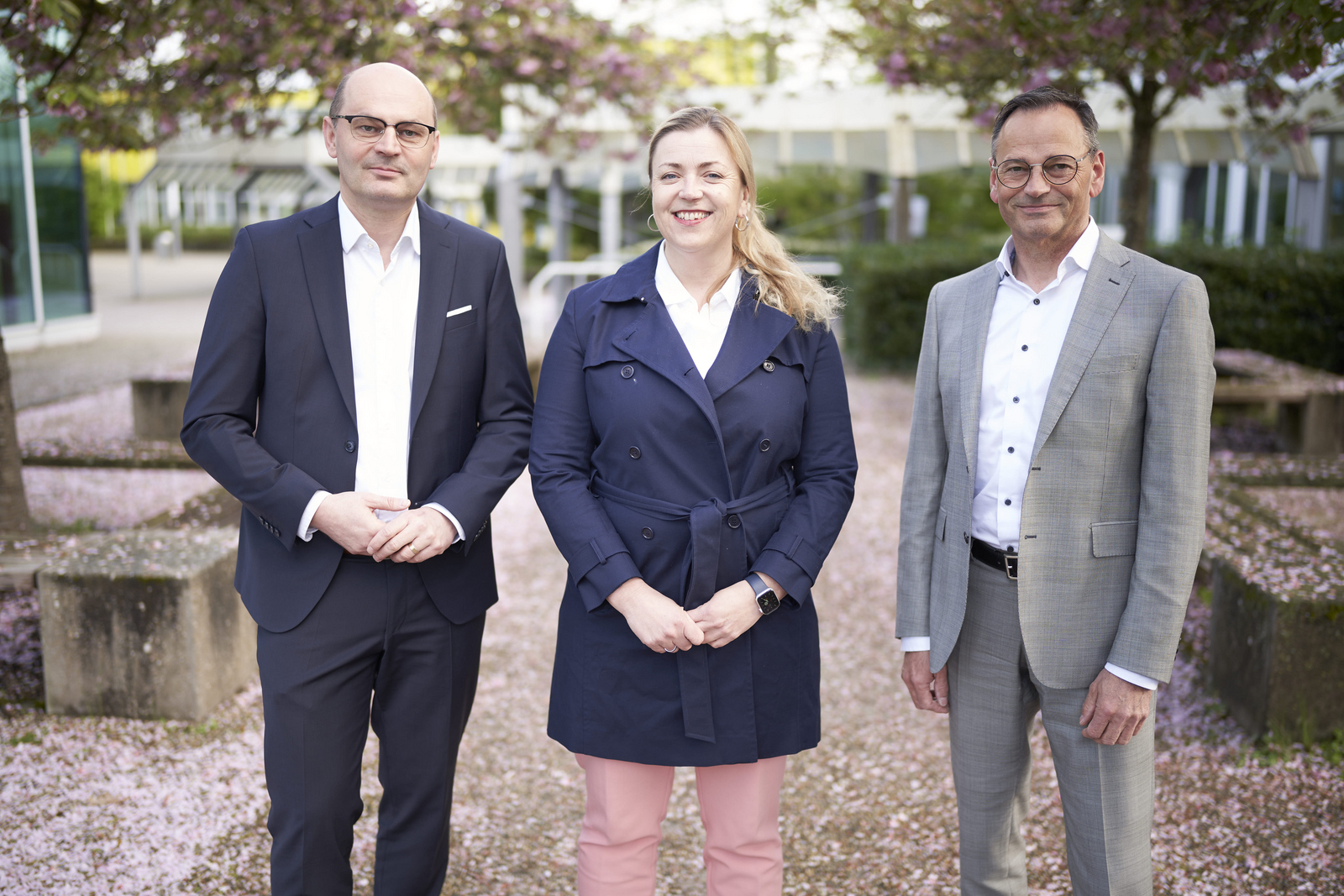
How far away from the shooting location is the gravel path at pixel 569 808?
329 cm

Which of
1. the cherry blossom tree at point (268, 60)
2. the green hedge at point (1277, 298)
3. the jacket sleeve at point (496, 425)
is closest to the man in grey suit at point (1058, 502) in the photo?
the jacket sleeve at point (496, 425)

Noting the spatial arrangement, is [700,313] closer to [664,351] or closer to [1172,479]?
[664,351]

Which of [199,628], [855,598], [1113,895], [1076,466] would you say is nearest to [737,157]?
[1076,466]

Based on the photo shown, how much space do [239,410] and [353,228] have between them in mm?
498

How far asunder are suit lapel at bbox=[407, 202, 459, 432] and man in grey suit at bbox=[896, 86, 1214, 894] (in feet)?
3.73

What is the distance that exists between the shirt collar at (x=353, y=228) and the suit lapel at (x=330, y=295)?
0.02m

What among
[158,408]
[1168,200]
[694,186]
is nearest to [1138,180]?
[694,186]

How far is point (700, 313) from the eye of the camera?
2.57m

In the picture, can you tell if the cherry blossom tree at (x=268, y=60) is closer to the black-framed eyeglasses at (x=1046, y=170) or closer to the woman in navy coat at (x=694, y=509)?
the woman in navy coat at (x=694, y=509)

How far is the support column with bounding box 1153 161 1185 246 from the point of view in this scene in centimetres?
2098

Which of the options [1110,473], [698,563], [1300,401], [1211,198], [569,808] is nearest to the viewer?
[1110,473]

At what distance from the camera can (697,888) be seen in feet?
10.9

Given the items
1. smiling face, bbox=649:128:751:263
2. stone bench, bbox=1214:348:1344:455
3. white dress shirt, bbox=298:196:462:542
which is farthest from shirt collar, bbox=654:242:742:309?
stone bench, bbox=1214:348:1344:455

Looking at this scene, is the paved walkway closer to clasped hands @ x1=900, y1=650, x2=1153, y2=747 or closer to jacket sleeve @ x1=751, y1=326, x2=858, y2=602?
jacket sleeve @ x1=751, y1=326, x2=858, y2=602
